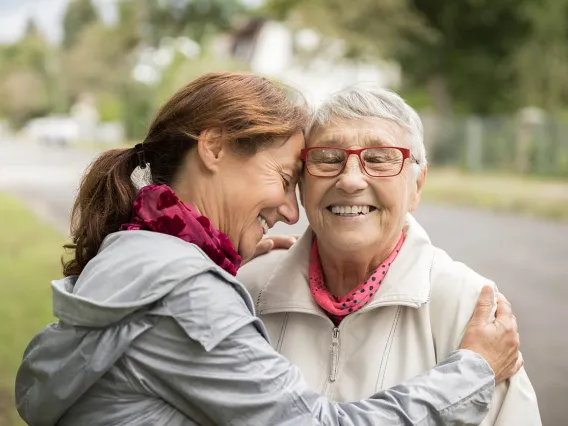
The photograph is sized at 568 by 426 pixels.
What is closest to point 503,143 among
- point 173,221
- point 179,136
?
point 179,136

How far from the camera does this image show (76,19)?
9.16 meters

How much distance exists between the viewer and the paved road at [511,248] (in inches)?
211

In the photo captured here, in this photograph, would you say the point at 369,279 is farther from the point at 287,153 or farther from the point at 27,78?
the point at 27,78

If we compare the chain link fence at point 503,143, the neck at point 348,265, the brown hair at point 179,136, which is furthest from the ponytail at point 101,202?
the chain link fence at point 503,143

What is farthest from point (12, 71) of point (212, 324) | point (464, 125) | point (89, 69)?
point (464, 125)

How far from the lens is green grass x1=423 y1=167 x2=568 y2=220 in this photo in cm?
1165

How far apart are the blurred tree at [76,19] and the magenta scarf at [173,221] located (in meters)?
7.73

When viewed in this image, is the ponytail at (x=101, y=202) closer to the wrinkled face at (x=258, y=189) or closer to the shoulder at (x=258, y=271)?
the wrinkled face at (x=258, y=189)

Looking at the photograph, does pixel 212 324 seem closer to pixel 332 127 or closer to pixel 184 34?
pixel 332 127

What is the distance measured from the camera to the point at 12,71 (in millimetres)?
7652

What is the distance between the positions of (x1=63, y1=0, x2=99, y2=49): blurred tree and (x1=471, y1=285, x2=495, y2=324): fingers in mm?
7857

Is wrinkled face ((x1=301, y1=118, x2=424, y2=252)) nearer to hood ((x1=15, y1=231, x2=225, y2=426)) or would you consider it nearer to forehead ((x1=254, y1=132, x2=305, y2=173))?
forehead ((x1=254, y1=132, x2=305, y2=173))

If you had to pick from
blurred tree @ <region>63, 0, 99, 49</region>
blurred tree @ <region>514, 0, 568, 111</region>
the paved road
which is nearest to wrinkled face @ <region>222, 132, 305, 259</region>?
the paved road

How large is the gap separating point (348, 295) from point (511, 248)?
292 inches
